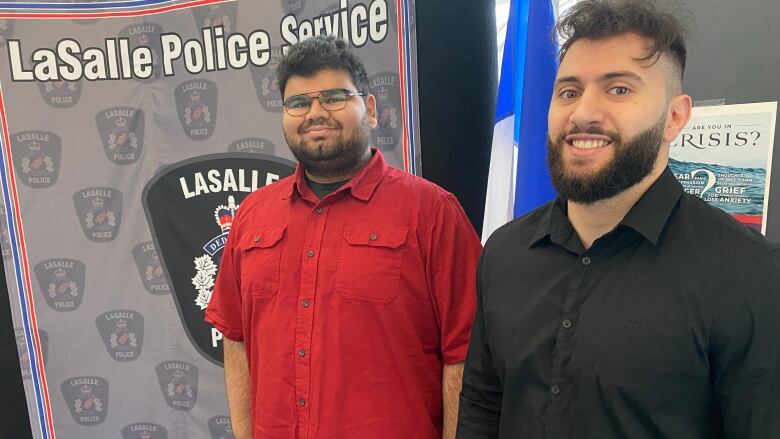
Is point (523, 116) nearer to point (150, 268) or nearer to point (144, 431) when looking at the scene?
point (150, 268)

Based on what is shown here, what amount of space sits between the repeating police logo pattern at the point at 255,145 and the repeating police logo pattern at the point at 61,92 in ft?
2.44

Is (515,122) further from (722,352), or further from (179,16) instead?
(179,16)

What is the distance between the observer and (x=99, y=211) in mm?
2275

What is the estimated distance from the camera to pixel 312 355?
1313 millimetres

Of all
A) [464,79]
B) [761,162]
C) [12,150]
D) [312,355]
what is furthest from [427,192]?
[12,150]

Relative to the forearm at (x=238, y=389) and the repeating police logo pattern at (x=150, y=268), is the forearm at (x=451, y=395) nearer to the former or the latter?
the forearm at (x=238, y=389)

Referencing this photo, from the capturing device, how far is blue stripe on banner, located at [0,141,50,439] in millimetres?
2279

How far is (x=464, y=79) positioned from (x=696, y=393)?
1.34 meters

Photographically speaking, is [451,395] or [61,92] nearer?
[451,395]

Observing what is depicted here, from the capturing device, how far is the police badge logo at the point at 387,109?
6.17 ft

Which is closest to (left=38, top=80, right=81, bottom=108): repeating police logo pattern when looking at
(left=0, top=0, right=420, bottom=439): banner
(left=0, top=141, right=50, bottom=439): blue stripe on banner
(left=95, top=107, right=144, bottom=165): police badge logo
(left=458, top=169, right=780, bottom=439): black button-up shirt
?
(left=0, top=0, right=420, bottom=439): banner

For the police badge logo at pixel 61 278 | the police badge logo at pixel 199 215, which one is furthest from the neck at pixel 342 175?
the police badge logo at pixel 61 278

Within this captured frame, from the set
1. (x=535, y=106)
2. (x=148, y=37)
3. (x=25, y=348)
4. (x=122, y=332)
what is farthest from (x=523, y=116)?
(x=25, y=348)

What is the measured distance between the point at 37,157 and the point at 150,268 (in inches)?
27.2
